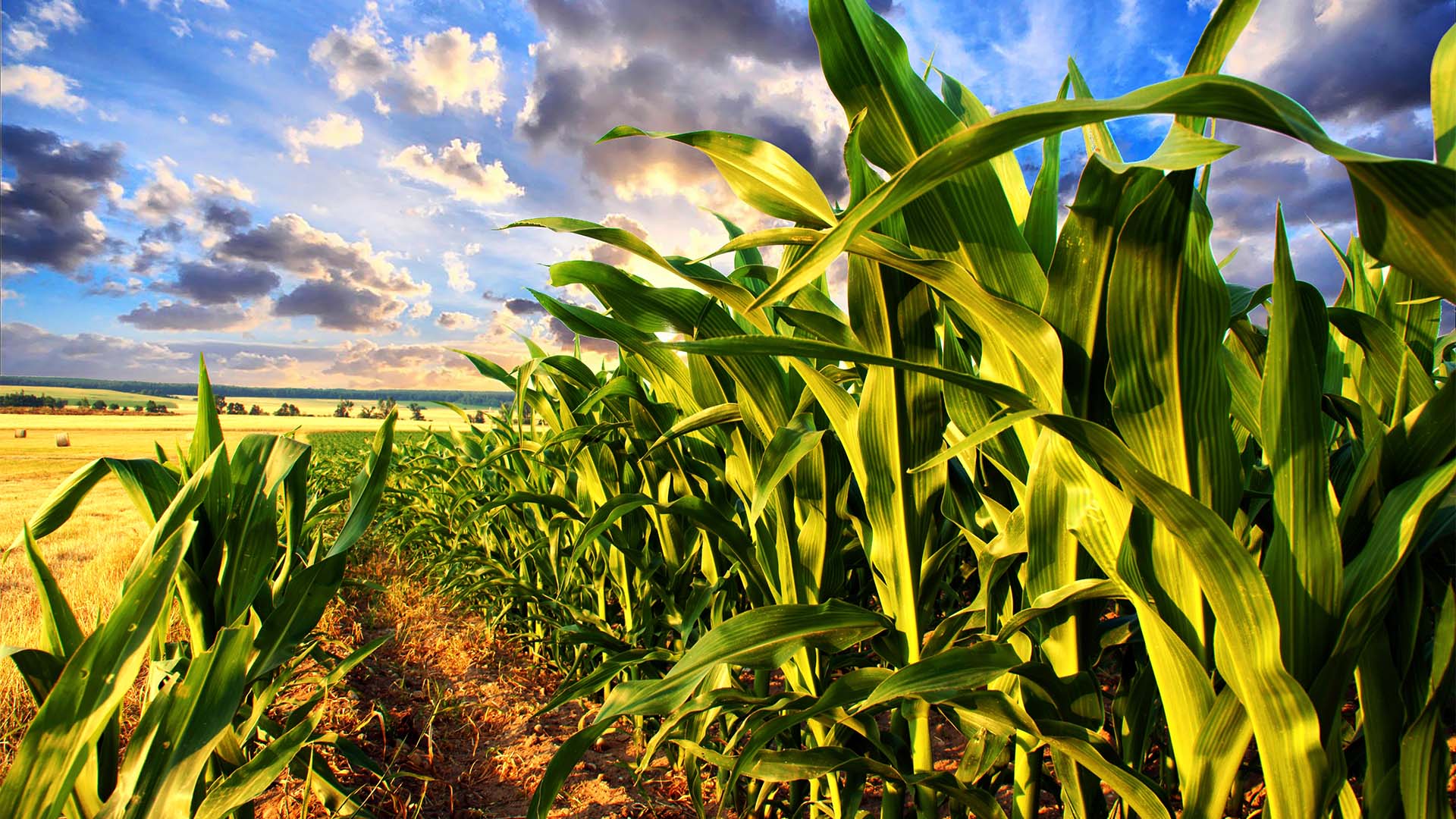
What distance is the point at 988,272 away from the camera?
1.93ft

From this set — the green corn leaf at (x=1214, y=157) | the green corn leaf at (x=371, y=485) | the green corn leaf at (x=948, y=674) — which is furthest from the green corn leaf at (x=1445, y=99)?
the green corn leaf at (x=371, y=485)

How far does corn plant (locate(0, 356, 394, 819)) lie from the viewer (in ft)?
2.00

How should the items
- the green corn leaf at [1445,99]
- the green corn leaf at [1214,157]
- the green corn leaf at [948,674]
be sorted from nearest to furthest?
the green corn leaf at [1214,157], the green corn leaf at [1445,99], the green corn leaf at [948,674]

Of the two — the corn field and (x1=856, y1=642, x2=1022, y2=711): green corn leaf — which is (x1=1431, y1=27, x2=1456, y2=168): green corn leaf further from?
(x1=856, y1=642, x2=1022, y2=711): green corn leaf

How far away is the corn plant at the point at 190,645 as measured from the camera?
611 millimetres

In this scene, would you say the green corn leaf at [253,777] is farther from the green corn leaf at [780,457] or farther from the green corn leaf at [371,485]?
the green corn leaf at [780,457]

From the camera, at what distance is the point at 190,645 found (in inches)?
40.3

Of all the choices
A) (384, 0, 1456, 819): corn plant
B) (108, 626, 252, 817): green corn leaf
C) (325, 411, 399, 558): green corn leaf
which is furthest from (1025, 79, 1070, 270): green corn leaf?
(108, 626, 252, 817): green corn leaf

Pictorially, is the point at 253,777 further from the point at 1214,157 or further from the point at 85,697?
the point at 1214,157

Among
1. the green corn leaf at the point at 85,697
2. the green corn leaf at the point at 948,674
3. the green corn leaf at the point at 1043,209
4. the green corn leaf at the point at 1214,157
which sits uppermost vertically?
the green corn leaf at the point at 1043,209

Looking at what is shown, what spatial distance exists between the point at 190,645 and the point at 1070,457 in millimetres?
1283

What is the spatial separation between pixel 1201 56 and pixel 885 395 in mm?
387

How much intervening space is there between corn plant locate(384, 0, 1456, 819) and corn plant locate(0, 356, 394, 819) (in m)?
0.36

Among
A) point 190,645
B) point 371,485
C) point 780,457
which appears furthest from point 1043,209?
point 190,645
